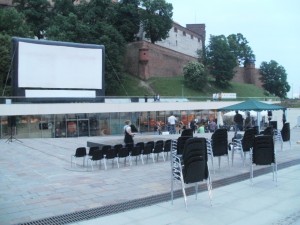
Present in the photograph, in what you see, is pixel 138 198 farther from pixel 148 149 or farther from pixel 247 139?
pixel 148 149

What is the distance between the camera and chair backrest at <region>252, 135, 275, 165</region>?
8.02 m

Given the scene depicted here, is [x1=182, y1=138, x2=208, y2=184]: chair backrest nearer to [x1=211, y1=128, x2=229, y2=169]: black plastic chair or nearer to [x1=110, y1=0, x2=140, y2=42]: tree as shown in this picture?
[x1=211, y1=128, x2=229, y2=169]: black plastic chair

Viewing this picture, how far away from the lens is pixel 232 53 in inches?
2697

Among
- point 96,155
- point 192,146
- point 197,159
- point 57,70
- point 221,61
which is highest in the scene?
point 221,61

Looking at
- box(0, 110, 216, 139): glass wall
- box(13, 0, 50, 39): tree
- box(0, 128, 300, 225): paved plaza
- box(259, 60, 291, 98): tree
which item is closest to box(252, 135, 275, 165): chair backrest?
box(0, 128, 300, 225): paved plaza

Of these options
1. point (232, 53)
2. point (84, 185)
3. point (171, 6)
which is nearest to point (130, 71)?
point (171, 6)

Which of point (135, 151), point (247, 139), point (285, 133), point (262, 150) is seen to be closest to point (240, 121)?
point (285, 133)

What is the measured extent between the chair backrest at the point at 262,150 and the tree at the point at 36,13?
51505 mm

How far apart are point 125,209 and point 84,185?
8.27 feet

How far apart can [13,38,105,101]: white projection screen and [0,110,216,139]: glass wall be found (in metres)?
3.25

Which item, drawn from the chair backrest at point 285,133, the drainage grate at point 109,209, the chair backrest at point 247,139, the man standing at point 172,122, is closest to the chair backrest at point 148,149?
the chair backrest at point 247,139

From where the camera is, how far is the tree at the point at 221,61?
220 ft

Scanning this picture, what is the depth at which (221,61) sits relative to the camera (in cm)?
6706

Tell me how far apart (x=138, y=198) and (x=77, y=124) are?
82.4ft
